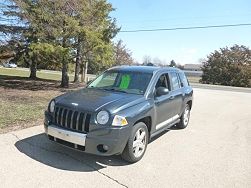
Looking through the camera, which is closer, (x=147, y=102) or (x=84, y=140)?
(x=84, y=140)

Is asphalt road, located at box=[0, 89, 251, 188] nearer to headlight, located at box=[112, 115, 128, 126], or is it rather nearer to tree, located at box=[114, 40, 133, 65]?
headlight, located at box=[112, 115, 128, 126]

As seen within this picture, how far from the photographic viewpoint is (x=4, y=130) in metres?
6.77

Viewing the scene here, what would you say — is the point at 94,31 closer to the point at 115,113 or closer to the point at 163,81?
the point at 163,81

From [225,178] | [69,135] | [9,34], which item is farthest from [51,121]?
[9,34]

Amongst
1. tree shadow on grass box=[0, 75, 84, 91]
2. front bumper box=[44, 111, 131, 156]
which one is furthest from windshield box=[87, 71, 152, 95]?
tree shadow on grass box=[0, 75, 84, 91]

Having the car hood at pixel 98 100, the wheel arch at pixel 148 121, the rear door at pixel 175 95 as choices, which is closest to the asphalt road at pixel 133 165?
the wheel arch at pixel 148 121

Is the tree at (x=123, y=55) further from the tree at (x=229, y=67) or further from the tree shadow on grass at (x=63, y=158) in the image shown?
the tree shadow on grass at (x=63, y=158)

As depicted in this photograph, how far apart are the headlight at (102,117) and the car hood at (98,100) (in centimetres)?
9

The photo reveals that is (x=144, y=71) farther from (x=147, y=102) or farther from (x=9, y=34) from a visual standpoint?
(x=9, y=34)

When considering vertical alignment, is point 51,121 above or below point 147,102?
below

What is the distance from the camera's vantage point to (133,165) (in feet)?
16.9

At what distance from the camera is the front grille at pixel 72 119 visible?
16.0ft

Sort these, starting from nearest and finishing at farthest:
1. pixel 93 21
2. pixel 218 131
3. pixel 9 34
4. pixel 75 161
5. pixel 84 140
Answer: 1. pixel 84 140
2. pixel 75 161
3. pixel 218 131
4. pixel 9 34
5. pixel 93 21

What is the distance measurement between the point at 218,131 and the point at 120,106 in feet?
13.6
